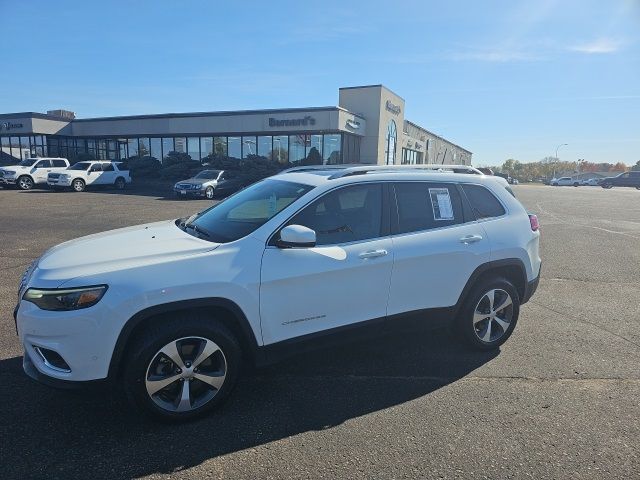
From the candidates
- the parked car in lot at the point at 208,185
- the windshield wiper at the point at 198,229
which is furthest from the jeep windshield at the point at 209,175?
the windshield wiper at the point at 198,229

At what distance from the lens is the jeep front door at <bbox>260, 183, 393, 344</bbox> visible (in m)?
3.24

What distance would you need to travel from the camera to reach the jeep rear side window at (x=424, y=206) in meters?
3.91

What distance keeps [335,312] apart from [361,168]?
137cm

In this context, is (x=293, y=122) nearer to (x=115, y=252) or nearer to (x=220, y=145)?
(x=220, y=145)

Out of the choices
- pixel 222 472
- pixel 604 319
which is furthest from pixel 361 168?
pixel 604 319

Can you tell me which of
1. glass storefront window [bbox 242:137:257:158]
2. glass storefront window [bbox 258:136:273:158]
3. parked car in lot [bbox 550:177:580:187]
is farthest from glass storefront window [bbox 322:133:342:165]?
parked car in lot [bbox 550:177:580:187]

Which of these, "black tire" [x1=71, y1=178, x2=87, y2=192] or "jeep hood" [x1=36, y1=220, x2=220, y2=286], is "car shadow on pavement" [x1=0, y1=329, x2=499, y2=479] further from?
"black tire" [x1=71, y1=178, x2=87, y2=192]

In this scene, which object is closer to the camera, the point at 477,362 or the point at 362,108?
the point at 477,362

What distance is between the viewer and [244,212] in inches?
154

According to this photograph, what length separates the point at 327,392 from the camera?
11.6 ft

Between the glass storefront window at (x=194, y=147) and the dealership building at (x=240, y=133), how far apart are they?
80 mm

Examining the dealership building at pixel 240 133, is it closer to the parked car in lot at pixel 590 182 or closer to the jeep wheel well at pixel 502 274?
the jeep wheel well at pixel 502 274

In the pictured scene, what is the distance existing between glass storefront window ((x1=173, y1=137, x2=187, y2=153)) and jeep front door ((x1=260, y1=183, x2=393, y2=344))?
3517 centimetres

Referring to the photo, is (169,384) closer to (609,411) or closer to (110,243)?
(110,243)
